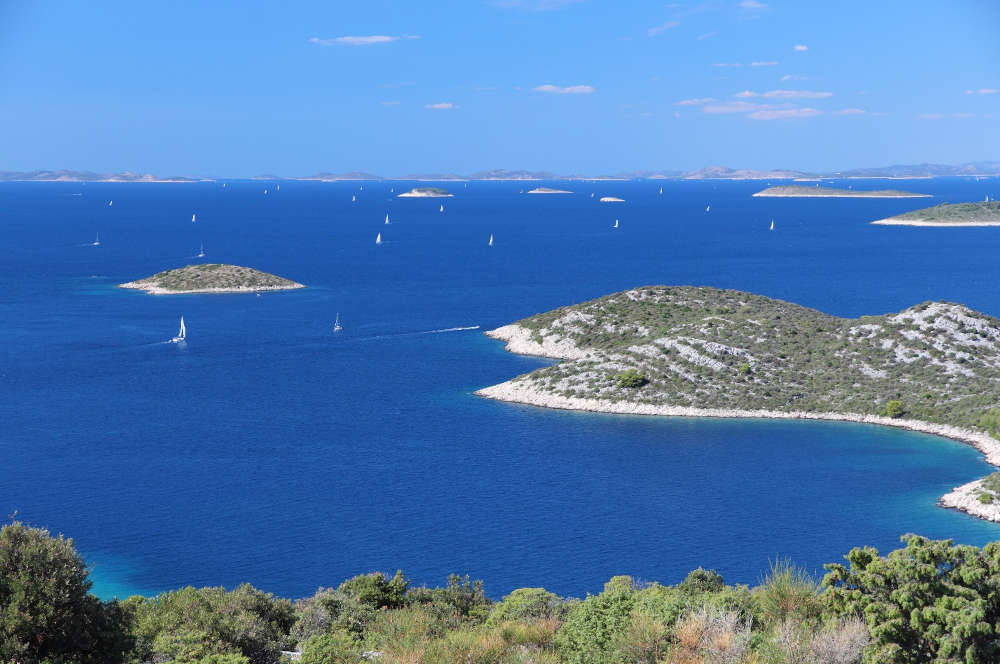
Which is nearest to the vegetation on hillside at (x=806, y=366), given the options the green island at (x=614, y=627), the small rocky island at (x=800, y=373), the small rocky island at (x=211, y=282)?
the small rocky island at (x=800, y=373)

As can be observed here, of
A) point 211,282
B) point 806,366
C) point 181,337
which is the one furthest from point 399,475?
point 211,282

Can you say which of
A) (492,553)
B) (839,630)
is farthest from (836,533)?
(839,630)

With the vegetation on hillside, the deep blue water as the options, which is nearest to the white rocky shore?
the vegetation on hillside

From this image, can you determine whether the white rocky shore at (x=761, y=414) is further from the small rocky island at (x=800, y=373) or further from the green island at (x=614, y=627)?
the green island at (x=614, y=627)

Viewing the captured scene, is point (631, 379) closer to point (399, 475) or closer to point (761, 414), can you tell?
point (761, 414)

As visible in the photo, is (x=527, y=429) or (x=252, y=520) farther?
(x=527, y=429)

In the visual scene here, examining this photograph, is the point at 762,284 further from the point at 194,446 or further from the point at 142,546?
the point at 142,546
